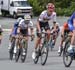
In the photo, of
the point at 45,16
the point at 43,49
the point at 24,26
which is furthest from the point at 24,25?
the point at 43,49

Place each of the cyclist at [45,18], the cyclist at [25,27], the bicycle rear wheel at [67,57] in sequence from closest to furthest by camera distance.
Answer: the bicycle rear wheel at [67,57], the cyclist at [45,18], the cyclist at [25,27]

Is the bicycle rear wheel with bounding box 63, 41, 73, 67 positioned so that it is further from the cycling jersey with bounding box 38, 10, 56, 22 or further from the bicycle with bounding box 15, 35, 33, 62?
the bicycle with bounding box 15, 35, 33, 62

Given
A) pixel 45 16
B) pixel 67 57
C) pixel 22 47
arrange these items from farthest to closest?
1. pixel 22 47
2. pixel 45 16
3. pixel 67 57

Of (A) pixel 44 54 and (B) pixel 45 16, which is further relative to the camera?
(B) pixel 45 16

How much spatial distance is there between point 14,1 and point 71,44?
33863 mm

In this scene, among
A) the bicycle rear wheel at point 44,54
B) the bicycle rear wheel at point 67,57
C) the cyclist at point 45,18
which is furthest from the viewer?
the cyclist at point 45,18

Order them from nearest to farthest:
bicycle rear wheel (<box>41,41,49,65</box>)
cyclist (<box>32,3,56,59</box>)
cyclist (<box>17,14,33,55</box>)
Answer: bicycle rear wheel (<box>41,41,49,65</box>)
cyclist (<box>32,3,56,59</box>)
cyclist (<box>17,14,33,55</box>)

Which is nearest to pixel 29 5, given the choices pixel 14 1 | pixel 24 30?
pixel 14 1

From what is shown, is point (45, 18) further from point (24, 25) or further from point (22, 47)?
point (22, 47)

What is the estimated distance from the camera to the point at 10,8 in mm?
47750

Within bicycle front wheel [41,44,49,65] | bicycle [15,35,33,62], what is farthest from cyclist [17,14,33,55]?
bicycle front wheel [41,44,49,65]

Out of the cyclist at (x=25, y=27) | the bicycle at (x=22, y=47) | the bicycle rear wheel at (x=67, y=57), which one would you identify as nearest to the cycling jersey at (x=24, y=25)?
the cyclist at (x=25, y=27)

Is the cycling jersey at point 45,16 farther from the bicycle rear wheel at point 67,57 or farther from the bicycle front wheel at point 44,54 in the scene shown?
the bicycle rear wheel at point 67,57

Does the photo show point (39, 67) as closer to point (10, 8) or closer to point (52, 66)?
point (52, 66)
